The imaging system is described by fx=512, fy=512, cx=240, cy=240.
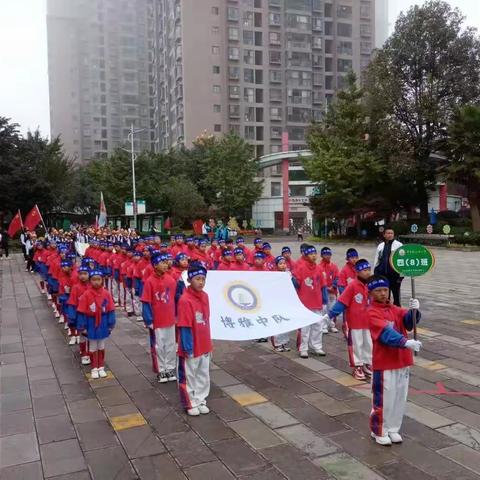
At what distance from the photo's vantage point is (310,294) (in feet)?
27.7

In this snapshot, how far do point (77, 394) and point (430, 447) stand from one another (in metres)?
4.45

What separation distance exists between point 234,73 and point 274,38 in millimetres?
8025

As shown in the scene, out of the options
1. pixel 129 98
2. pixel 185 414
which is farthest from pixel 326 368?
pixel 129 98

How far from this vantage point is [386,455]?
488cm

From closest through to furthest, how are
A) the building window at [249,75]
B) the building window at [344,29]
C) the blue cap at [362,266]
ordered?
the blue cap at [362,266] < the building window at [249,75] < the building window at [344,29]

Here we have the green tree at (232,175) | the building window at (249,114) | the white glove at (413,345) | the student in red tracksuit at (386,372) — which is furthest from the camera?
the building window at (249,114)

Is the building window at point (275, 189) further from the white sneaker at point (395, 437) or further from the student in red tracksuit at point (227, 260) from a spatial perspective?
the white sneaker at point (395, 437)

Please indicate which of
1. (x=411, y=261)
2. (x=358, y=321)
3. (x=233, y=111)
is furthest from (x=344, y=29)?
(x=358, y=321)

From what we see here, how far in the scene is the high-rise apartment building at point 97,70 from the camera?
8412 centimetres

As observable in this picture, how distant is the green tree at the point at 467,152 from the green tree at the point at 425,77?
2.68 m

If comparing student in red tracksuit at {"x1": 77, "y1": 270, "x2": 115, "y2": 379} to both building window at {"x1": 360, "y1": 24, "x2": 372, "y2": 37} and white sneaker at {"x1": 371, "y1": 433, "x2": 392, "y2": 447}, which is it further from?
building window at {"x1": 360, "y1": 24, "x2": 372, "y2": 37}

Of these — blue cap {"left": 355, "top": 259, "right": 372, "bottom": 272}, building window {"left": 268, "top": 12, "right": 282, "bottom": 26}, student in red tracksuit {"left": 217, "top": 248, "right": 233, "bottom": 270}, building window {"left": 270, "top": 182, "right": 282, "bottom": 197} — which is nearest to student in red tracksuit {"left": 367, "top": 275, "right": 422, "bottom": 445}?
blue cap {"left": 355, "top": 259, "right": 372, "bottom": 272}

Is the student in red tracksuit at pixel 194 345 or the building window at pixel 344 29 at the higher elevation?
the building window at pixel 344 29

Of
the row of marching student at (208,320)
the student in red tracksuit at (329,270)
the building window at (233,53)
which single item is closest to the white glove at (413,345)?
the row of marching student at (208,320)
